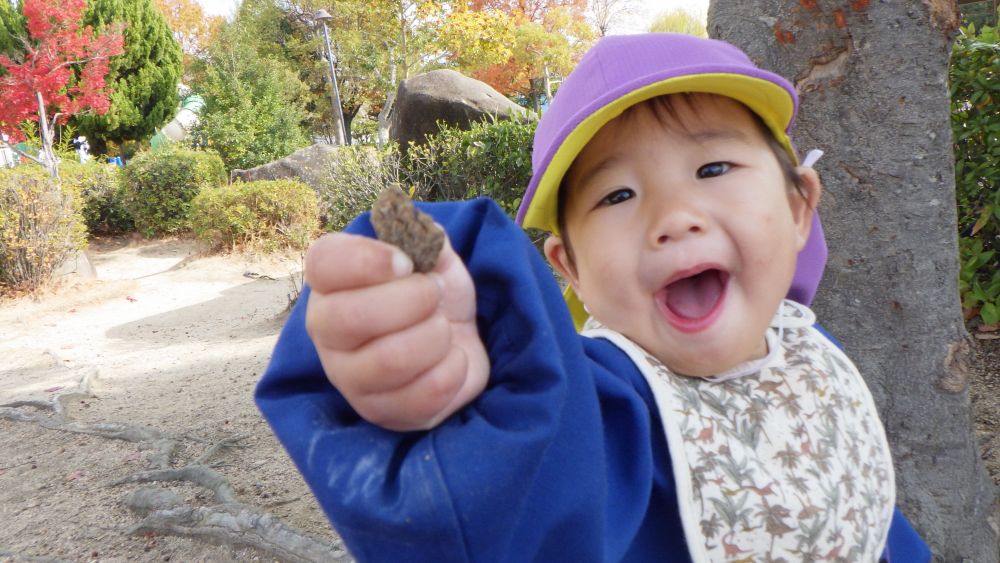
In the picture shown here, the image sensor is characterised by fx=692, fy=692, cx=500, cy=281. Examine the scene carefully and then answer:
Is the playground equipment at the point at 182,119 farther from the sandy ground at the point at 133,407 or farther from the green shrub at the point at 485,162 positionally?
the green shrub at the point at 485,162

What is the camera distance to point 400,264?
0.65 m

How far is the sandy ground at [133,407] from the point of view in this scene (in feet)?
10.1

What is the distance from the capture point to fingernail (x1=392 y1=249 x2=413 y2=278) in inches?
25.4

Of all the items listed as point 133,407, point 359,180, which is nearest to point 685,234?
point 133,407

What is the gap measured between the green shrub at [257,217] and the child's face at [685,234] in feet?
36.2

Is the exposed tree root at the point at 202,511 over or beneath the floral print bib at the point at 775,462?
beneath

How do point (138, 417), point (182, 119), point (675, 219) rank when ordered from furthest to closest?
1. point (182, 119)
2. point (138, 417)
3. point (675, 219)

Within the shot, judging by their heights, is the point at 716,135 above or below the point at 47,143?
above

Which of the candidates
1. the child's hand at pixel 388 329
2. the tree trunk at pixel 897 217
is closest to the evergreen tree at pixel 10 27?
the tree trunk at pixel 897 217

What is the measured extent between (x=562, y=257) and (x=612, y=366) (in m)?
0.32

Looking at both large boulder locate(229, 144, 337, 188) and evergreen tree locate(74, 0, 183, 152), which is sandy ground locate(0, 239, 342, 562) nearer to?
large boulder locate(229, 144, 337, 188)

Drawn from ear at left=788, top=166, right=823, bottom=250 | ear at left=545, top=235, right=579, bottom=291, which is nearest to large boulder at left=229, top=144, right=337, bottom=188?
ear at left=545, top=235, right=579, bottom=291

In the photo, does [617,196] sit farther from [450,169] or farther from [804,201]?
[450,169]

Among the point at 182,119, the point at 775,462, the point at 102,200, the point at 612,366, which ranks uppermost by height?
the point at 612,366
